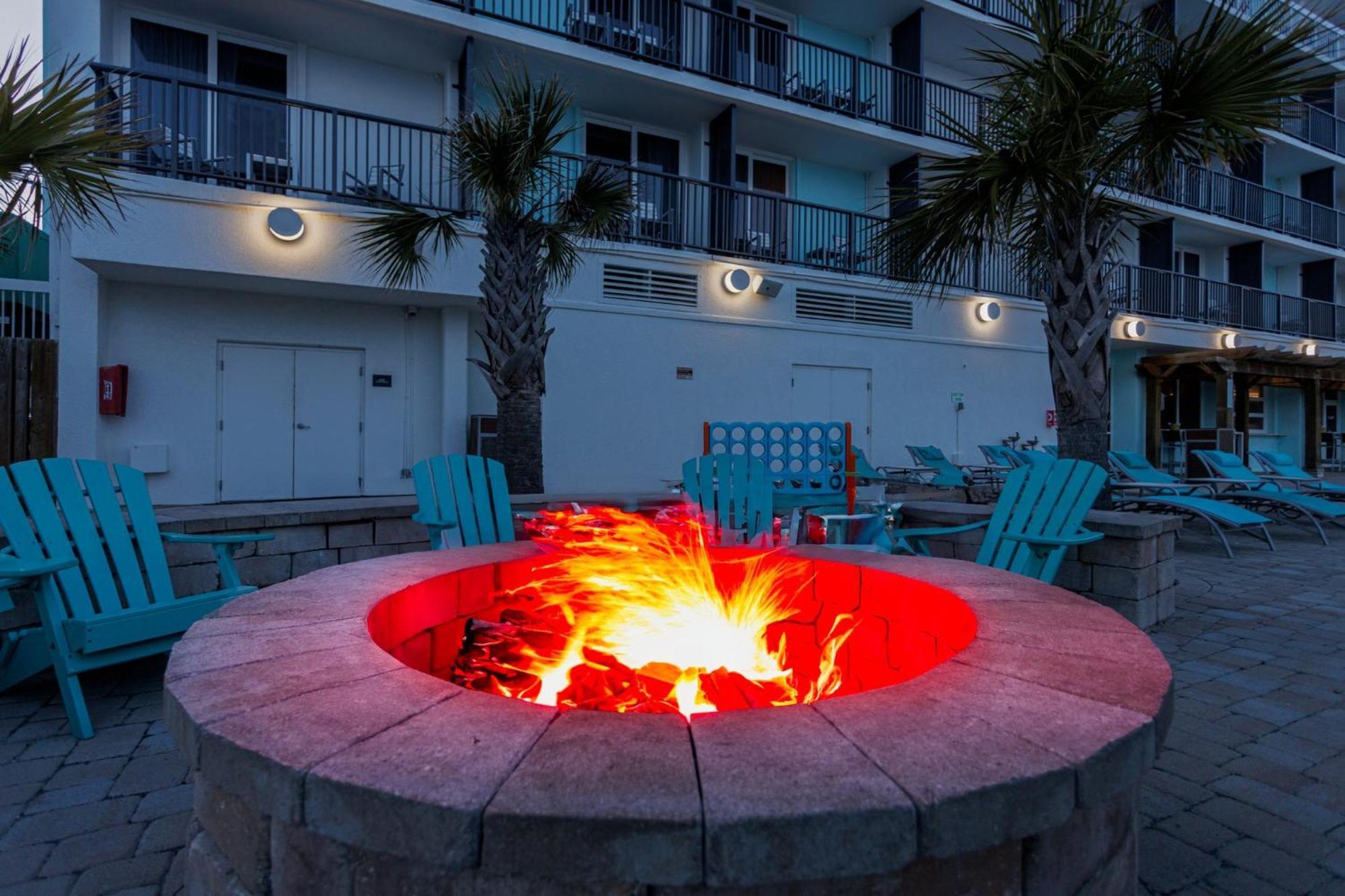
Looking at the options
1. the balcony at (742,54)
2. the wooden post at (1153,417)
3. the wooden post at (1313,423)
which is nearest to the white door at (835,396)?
the balcony at (742,54)

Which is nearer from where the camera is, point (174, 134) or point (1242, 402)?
point (174, 134)

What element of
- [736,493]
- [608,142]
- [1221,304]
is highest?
[608,142]

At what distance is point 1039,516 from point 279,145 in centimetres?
961

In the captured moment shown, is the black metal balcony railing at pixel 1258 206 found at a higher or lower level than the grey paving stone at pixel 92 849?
higher

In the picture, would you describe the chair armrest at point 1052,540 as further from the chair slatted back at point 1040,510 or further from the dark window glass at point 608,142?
the dark window glass at point 608,142

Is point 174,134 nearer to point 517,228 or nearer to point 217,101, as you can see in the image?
point 217,101

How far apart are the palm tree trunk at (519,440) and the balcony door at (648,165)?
4.94 m

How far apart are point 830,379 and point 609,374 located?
4.13m

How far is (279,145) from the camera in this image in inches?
356

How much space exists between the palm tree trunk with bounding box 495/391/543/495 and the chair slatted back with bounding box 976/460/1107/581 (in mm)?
3966

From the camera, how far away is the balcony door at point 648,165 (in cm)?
1100

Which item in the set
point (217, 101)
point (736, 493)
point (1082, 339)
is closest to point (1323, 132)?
point (1082, 339)

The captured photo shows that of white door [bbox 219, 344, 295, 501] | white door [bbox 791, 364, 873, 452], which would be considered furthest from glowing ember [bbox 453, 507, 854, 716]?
white door [bbox 791, 364, 873, 452]

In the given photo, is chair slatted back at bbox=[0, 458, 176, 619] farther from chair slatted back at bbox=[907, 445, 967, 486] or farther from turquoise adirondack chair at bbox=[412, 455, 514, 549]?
chair slatted back at bbox=[907, 445, 967, 486]
